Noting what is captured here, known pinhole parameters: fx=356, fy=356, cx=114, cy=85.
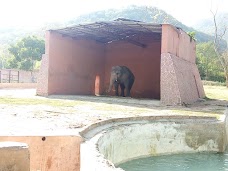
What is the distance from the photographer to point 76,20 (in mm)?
107312

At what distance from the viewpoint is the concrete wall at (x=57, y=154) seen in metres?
6.07

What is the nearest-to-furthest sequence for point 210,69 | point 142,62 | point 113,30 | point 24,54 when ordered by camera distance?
point 113,30 → point 142,62 → point 24,54 → point 210,69

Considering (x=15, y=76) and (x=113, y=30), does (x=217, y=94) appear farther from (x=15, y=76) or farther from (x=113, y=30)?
(x=15, y=76)

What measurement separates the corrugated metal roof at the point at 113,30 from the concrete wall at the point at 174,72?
0.88 m

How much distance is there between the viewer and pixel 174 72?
14.5 m

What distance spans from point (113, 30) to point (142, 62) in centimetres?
358

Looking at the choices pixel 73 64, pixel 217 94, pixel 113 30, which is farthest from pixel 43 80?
pixel 217 94

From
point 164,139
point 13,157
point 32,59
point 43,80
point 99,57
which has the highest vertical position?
point 32,59

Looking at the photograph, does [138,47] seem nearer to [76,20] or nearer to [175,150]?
[175,150]

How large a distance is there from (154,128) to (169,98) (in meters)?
5.16

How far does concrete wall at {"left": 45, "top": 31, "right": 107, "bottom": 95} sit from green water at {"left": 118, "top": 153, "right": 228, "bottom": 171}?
1032cm

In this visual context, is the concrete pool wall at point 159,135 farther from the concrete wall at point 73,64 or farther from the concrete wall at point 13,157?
the concrete wall at point 73,64

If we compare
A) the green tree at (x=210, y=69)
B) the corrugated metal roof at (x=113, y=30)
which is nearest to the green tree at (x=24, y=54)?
the corrugated metal roof at (x=113, y=30)

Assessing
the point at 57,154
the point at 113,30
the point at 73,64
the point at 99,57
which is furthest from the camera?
the point at 99,57
